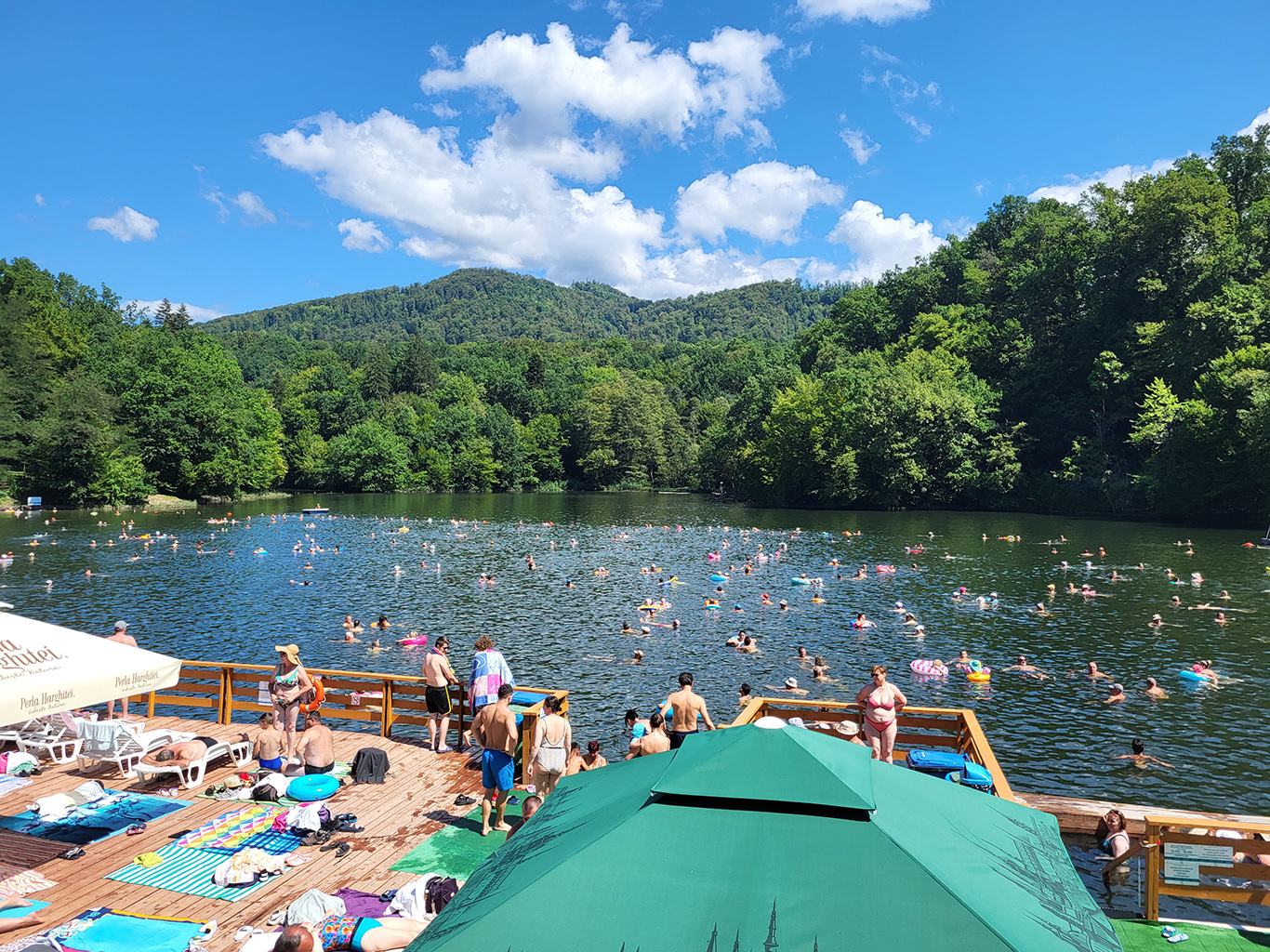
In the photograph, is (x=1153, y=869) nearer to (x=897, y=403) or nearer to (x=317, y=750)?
(x=317, y=750)

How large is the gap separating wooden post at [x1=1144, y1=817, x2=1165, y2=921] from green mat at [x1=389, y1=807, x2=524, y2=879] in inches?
256

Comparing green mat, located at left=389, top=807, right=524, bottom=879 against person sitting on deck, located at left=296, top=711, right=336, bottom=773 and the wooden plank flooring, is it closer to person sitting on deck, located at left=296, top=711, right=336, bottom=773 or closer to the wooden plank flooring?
person sitting on deck, located at left=296, top=711, right=336, bottom=773

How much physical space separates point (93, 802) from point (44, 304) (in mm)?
96176

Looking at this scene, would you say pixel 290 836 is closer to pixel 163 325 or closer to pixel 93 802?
pixel 93 802

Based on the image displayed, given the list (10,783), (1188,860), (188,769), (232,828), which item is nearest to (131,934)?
(232,828)

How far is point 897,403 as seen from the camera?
239 ft

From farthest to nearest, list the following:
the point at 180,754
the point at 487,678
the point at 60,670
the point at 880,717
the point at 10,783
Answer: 1. the point at 880,717
2. the point at 487,678
3. the point at 180,754
4. the point at 10,783
5. the point at 60,670

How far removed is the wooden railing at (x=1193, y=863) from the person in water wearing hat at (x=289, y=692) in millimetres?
11017

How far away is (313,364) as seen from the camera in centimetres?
14088

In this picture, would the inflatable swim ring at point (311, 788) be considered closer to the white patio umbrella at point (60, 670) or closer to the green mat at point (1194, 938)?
the white patio umbrella at point (60, 670)

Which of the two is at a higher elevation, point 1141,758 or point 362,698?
point 362,698

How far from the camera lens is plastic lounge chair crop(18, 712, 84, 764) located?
11.7m

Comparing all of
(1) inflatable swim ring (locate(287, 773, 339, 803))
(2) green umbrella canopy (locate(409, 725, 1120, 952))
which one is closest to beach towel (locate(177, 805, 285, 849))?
(1) inflatable swim ring (locate(287, 773, 339, 803))

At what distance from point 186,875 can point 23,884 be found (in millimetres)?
1426
